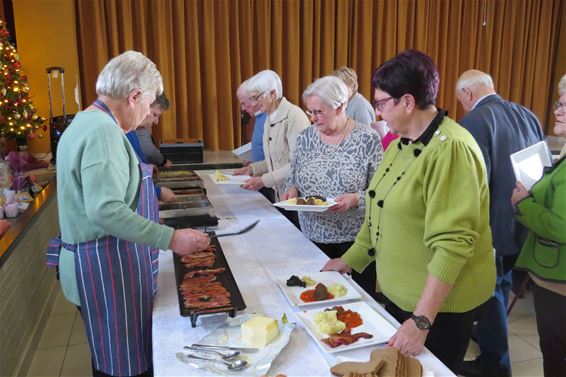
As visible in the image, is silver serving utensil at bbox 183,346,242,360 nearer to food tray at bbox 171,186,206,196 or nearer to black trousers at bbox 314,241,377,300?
black trousers at bbox 314,241,377,300

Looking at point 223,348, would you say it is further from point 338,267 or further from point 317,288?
point 338,267

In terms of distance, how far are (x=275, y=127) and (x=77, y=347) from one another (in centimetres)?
151

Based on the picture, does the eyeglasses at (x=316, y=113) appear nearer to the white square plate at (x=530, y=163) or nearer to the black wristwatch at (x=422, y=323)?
the white square plate at (x=530, y=163)

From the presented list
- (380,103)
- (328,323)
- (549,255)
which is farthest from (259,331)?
(549,255)

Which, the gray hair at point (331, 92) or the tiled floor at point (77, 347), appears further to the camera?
the tiled floor at point (77, 347)

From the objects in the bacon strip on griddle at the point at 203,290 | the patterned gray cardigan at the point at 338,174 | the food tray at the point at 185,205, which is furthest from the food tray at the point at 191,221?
the bacon strip on griddle at the point at 203,290

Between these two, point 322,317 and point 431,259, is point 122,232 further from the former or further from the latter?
point 431,259

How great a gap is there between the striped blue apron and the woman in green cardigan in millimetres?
650

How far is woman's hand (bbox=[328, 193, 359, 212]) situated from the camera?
170 cm

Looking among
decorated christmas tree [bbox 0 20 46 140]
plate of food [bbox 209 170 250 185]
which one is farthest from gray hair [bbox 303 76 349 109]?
decorated christmas tree [bbox 0 20 46 140]

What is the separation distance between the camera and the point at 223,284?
1.31 m

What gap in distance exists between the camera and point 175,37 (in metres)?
4.17

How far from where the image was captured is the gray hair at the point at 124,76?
1.20 meters

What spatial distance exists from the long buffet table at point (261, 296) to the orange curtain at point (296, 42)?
7.39 feet
